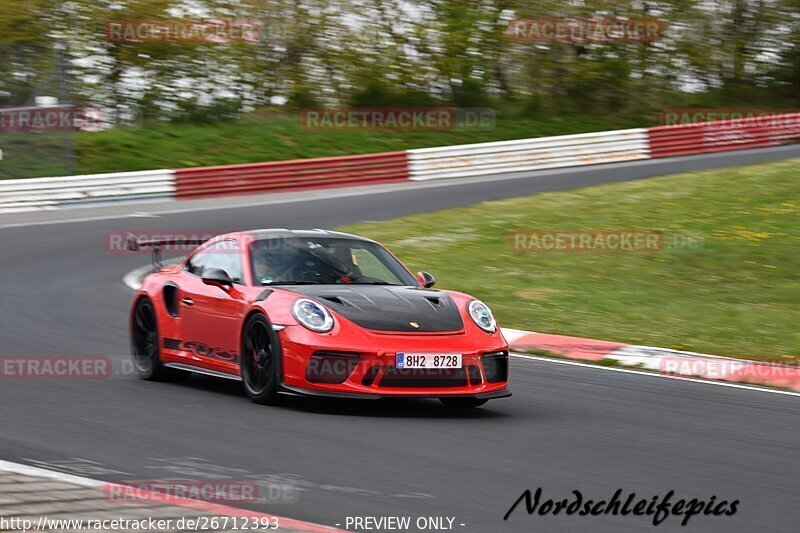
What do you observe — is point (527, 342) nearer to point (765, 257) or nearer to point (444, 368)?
point (444, 368)

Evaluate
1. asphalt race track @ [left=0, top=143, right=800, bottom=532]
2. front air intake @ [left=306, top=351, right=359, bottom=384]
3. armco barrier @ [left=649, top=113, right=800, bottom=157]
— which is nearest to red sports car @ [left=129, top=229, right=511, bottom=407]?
front air intake @ [left=306, top=351, right=359, bottom=384]

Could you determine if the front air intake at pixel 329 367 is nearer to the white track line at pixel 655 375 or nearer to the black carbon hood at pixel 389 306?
the black carbon hood at pixel 389 306

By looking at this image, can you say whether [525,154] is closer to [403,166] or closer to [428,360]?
[403,166]

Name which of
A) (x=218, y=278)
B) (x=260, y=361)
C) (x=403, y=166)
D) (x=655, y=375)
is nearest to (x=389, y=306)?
(x=260, y=361)

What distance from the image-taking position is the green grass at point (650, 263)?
11.9 meters

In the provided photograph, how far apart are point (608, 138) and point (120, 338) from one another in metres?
18.6

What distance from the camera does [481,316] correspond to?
800cm

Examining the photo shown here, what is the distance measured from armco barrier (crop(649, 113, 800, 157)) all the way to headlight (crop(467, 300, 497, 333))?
20.4 m

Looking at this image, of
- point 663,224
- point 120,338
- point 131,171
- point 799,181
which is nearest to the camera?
point 120,338

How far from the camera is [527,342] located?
35.9ft

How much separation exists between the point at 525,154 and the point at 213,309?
19.3 metres

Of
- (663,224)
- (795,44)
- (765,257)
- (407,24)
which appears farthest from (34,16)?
(795,44)

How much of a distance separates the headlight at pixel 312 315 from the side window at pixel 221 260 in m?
0.84

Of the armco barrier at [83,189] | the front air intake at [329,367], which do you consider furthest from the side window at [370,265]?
the armco barrier at [83,189]
